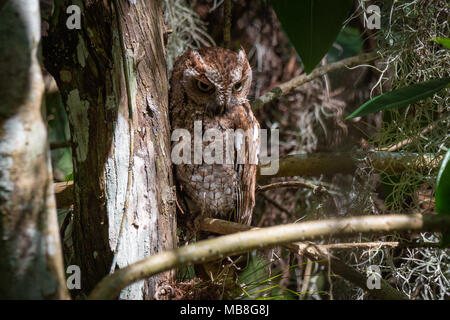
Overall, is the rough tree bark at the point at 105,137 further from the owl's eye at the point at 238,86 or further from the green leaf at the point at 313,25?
the owl's eye at the point at 238,86

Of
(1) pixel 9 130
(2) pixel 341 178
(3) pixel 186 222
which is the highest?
(1) pixel 9 130

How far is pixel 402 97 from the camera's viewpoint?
1072 millimetres

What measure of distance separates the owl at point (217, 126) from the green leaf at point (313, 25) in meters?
0.38

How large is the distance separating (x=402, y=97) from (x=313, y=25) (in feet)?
1.08

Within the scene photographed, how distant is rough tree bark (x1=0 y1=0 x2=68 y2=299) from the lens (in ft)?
2.12

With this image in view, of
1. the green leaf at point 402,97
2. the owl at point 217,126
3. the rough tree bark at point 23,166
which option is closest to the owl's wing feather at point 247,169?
the owl at point 217,126

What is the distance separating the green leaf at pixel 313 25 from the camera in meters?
1.16

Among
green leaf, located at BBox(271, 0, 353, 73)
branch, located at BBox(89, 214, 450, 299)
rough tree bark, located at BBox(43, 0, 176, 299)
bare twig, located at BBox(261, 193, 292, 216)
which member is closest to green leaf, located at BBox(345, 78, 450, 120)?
green leaf, located at BBox(271, 0, 353, 73)

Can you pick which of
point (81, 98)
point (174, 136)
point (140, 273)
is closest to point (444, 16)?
point (174, 136)

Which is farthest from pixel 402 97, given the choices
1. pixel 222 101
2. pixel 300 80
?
pixel 300 80

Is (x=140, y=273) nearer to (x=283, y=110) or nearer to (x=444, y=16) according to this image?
(x=444, y=16)

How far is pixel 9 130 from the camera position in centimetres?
64
